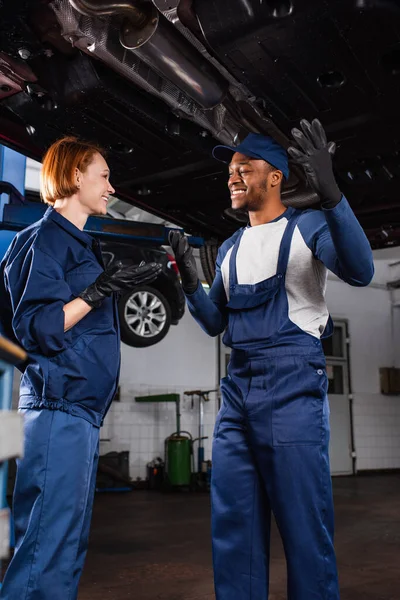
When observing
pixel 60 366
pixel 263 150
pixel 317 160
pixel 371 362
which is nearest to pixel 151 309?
pixel 263 150

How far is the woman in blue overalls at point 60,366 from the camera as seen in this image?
126 centimetres

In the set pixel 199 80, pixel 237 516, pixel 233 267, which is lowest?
pixel 237 516

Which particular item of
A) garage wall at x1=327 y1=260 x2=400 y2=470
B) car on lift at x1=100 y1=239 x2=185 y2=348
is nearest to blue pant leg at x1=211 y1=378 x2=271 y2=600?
car on lift at x1=100 y1=239 x2=185 y2=348

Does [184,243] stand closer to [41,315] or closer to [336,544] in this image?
[41,315]

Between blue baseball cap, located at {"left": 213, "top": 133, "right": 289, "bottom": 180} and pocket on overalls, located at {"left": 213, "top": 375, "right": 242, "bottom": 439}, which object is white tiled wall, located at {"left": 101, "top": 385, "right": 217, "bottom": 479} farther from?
blue baseball cap, located at {"left": 213, "top": 133, "right": 289, "bottom": 180}

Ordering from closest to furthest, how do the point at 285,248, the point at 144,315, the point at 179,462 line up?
the point at 285,248, the point at 144,315, the point at 179,462

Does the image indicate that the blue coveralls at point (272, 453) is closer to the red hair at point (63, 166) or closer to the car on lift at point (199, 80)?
the car on lift at point (199, 80)

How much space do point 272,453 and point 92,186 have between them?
0.93m

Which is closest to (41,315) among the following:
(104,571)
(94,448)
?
(94,448)

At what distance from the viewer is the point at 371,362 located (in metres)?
9.77

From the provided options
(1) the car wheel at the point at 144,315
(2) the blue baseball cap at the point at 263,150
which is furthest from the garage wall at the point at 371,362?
(2) the blue baseball cap at the point at 263,150

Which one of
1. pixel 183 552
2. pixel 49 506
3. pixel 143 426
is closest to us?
pixel 49 506

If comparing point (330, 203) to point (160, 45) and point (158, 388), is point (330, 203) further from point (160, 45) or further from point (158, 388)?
point (158, 388)

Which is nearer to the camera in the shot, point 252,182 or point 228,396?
point 228,396
